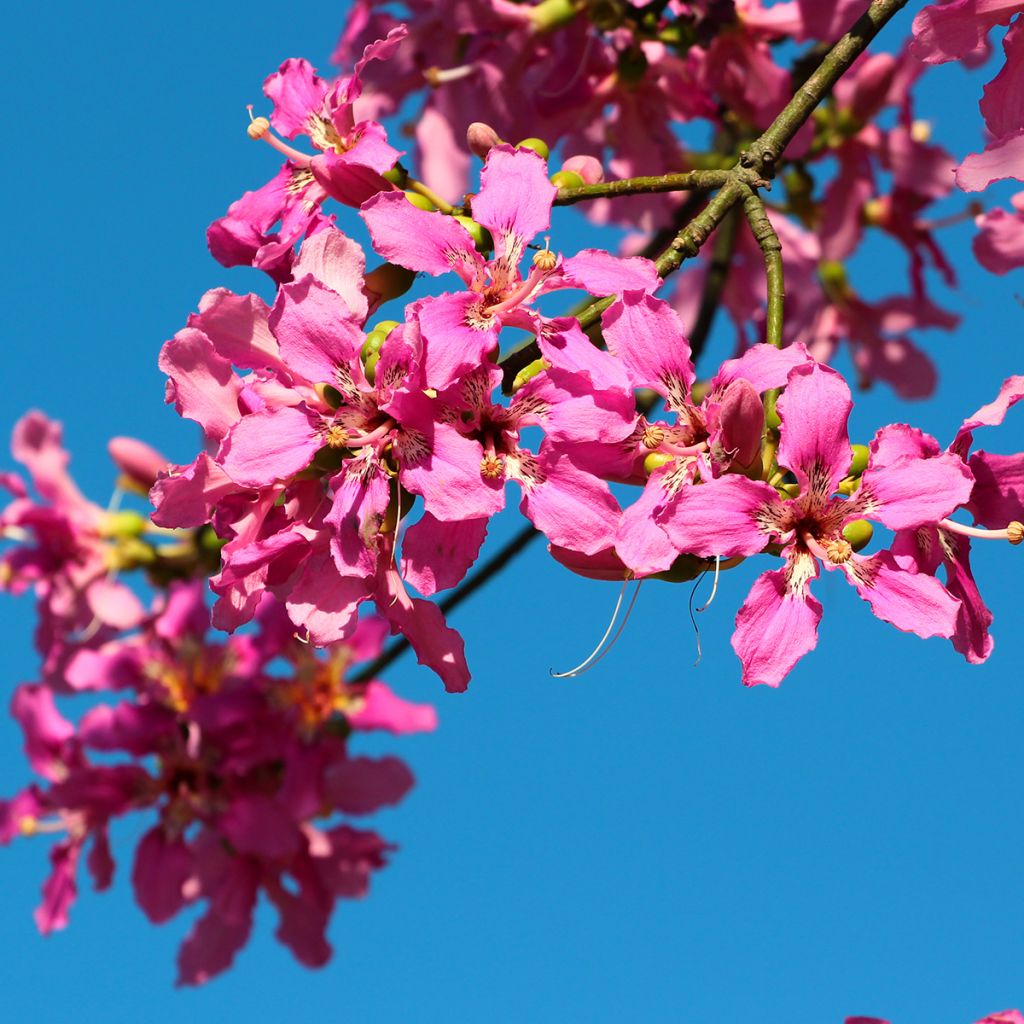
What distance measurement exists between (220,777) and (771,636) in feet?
6.90

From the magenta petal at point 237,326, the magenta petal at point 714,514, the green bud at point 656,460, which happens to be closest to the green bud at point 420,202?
the magenta petal at point 237,326

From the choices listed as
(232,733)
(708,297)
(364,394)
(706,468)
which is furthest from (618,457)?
(232,733)

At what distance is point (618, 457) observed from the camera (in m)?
1.77

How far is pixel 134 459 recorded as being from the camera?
3623 millimetres

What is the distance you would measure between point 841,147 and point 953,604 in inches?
95.5

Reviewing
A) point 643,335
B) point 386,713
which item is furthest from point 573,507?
point 386,713

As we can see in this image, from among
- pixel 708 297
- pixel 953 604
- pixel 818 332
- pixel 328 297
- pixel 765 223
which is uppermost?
pixel 818 332

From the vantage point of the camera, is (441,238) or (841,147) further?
(841,147)

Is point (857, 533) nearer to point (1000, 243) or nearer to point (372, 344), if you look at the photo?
A: point (372, 344)

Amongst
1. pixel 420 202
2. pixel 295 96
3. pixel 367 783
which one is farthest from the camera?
pixel 367 783

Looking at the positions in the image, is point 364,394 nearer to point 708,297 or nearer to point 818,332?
point 708,297

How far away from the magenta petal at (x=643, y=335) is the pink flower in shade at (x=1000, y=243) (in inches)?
42.7

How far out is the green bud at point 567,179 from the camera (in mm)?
2002

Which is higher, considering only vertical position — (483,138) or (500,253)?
(483,138)
